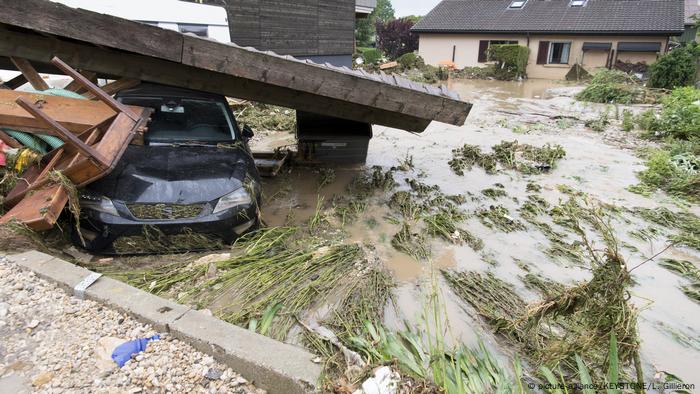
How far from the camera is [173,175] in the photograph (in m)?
4.29

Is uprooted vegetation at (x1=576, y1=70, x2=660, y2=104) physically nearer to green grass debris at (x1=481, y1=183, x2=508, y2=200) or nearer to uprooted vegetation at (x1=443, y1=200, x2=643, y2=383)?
green grass debris at (x1=481, y1=183, x2=508, y2=200)

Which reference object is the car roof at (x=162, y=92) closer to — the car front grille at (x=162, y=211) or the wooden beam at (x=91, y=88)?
the wooden beam at (x=91, y=88)

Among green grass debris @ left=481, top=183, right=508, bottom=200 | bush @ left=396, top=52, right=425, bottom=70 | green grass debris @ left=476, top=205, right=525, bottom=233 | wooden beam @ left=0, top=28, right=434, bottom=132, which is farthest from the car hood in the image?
bush @ left=396, top=52, right=425, bottom=70

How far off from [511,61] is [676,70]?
920cm

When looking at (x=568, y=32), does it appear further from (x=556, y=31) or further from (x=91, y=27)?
(x=91, y=27)

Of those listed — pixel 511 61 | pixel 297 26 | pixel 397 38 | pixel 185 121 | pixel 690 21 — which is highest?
pixel 690 21

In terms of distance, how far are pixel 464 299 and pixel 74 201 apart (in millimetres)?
3816

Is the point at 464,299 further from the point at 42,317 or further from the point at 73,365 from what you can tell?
the point at 42,317

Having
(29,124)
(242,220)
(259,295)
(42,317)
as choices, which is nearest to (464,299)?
(259,295)

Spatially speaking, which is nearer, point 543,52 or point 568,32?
point 568,32

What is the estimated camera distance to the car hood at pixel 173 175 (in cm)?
405

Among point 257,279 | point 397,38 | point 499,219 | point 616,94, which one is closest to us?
point 257,279

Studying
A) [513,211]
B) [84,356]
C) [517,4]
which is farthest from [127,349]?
[517,4]

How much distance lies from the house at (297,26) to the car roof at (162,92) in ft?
31.4
